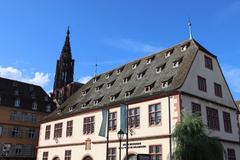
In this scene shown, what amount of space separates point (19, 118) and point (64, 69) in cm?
2362

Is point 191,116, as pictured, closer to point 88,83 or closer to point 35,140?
point 88,83

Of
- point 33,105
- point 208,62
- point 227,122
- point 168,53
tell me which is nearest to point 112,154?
point 227,122

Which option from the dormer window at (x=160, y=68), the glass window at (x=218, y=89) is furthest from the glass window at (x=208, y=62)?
the dormer window at (x=160, y=68)

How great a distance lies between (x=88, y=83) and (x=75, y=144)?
1195 centimetres

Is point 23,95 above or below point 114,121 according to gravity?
above

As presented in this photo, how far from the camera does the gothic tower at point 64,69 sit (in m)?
75.7

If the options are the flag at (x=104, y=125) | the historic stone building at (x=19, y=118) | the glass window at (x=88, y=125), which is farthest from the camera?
the historic stone building at (x=19, y=118)

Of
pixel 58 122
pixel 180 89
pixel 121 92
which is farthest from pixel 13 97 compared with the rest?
pixel 180 89

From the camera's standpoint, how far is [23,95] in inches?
2295

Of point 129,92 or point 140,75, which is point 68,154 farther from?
point 140,75

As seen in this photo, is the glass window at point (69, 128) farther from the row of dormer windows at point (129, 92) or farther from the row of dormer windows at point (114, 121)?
the row of dormer windows at point (129, 92)

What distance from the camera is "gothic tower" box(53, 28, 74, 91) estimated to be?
75688mm

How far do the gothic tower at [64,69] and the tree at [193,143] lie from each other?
53.0m

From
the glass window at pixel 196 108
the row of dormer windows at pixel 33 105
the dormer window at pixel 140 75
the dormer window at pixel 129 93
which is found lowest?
the glass window at pixel 196 108
